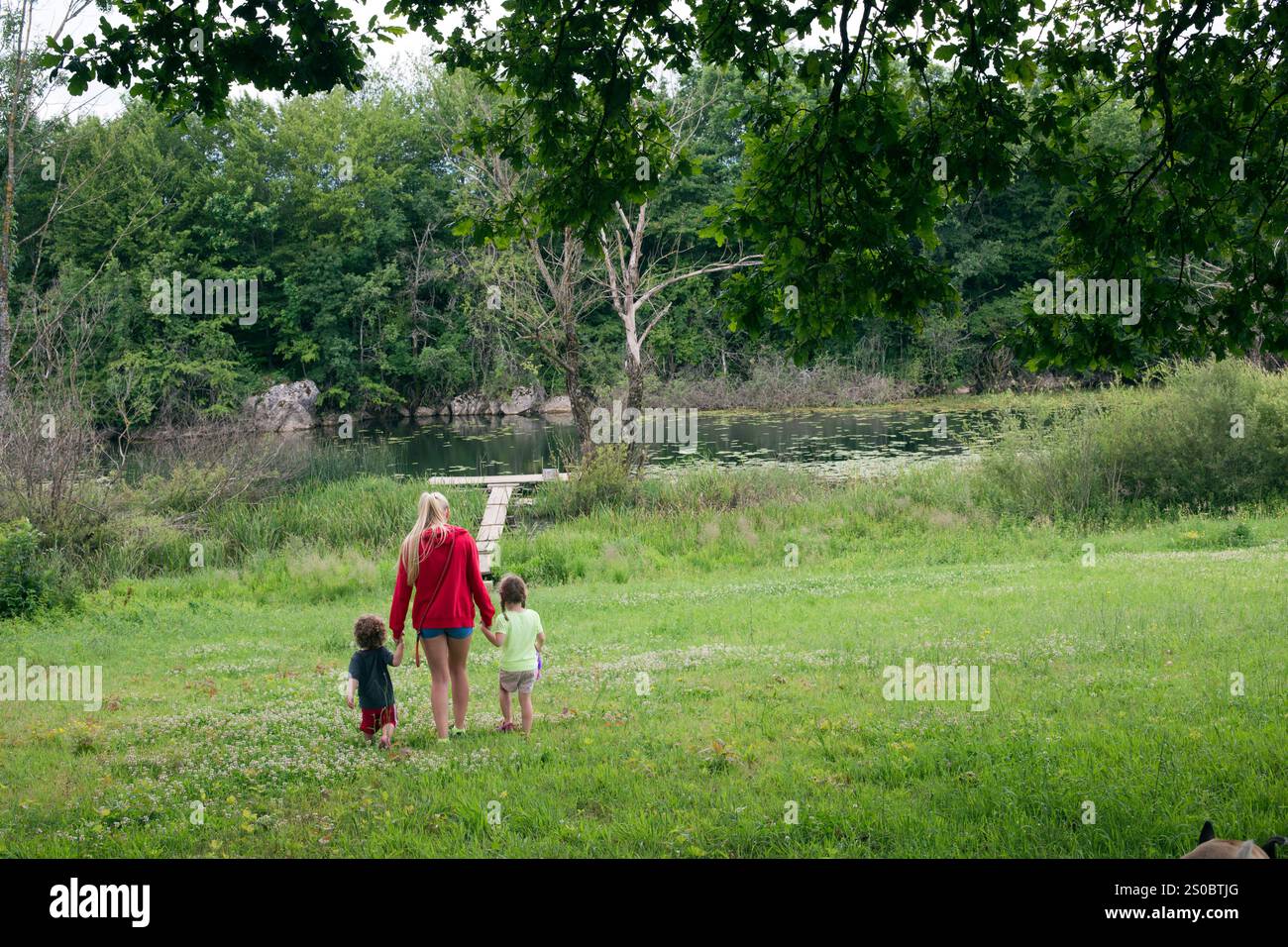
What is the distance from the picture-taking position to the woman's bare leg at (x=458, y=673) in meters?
7.93

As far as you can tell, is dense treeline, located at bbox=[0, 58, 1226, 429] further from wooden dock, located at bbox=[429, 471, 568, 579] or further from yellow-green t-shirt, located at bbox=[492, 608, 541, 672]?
yellow-green t-shirt, located at bbox=[492, 608, 541, 672]

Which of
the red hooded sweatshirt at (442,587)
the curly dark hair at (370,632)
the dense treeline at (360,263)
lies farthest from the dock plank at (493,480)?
the dense treeline at (360,263)

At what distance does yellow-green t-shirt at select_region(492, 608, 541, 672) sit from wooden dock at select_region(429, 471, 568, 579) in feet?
36.5

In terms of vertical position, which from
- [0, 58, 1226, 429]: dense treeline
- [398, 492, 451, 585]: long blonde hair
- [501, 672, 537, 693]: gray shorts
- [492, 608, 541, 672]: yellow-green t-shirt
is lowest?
[501, 672, 537, 693]: gray shorts

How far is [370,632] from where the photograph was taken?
7770 millimetres

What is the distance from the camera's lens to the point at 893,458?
33.1 m

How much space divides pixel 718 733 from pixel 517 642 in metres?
1.71

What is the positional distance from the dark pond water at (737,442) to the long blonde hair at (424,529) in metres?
20.6

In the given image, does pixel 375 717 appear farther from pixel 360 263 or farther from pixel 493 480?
pixel 360 263

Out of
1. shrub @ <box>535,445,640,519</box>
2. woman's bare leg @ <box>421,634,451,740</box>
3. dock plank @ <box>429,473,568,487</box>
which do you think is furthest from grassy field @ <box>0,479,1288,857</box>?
dock plank @ <box>429,473,568,487</box>

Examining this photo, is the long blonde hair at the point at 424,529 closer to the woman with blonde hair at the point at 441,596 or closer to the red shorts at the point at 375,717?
the woman with blonde hair at the point at 441,596

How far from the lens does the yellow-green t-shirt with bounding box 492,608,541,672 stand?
311 inches
